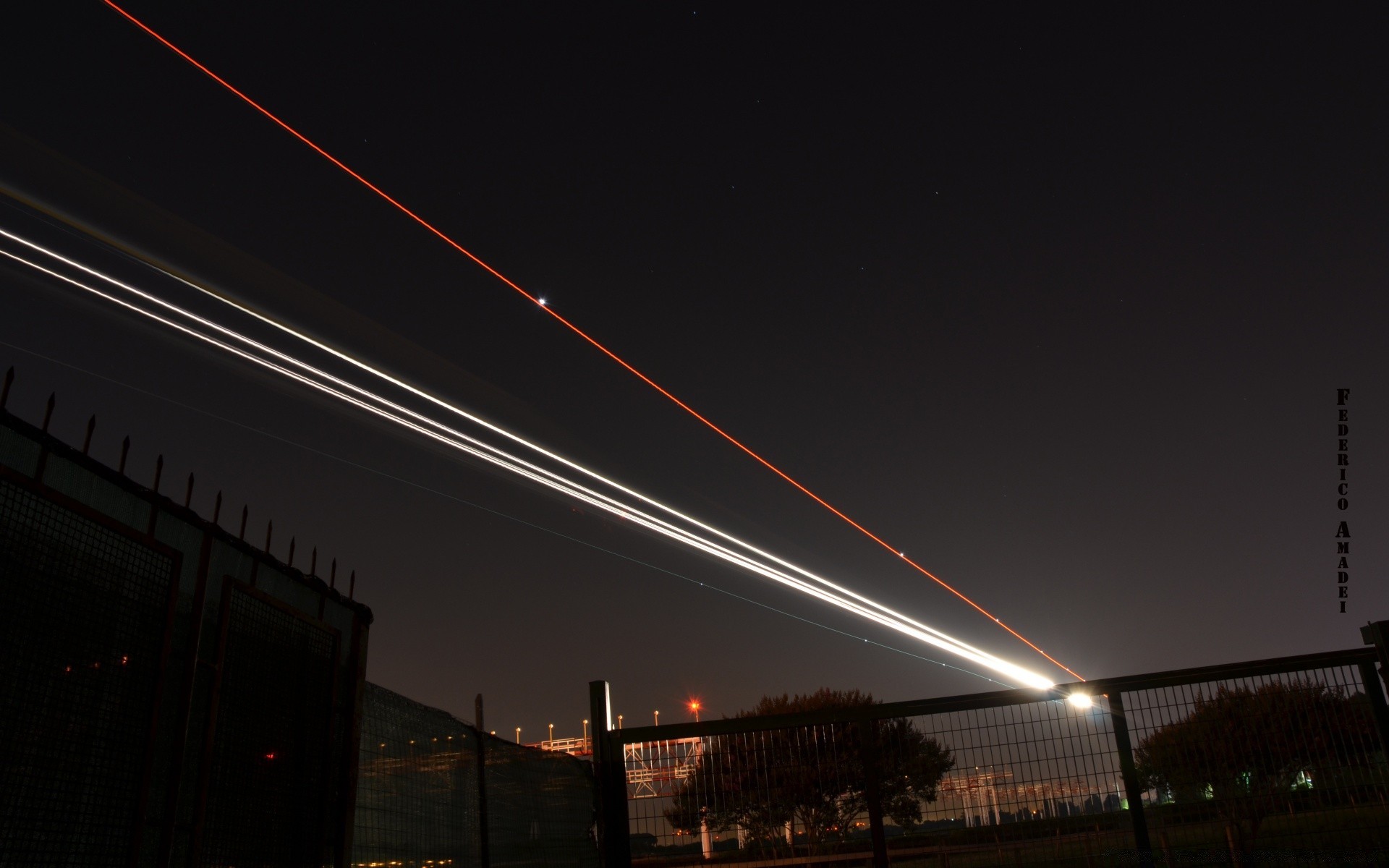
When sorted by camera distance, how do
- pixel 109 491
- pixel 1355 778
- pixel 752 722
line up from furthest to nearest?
pixel 752 722, pixel 1355 778, pixel 109 491

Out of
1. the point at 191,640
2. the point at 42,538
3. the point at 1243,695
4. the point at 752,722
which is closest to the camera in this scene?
the point at 42,538

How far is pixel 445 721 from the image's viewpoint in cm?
596

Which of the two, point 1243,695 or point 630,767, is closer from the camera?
point 1243,695

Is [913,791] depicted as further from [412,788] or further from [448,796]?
[412,788]

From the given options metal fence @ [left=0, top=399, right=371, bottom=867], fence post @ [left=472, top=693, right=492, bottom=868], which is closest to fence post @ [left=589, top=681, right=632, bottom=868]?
fence post @ [left=472, top=693, right=492, bottom=868]

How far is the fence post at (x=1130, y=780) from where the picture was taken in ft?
21.7

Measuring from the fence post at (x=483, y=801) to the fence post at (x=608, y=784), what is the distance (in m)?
1.87

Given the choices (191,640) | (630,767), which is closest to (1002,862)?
(630,767)

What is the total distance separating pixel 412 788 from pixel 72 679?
253 cm

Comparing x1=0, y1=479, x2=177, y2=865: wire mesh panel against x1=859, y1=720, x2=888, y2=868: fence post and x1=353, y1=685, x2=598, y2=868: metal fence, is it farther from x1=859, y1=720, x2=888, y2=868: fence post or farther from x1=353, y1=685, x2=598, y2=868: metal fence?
x1=859, y1=720, x2=888, y2=868: fence post

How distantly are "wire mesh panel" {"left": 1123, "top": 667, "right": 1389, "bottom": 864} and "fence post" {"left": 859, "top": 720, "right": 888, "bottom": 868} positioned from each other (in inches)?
72.1

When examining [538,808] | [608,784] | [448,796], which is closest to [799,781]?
[608,784]

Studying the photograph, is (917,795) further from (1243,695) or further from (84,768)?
(84,768)

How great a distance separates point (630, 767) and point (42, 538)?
569cm
